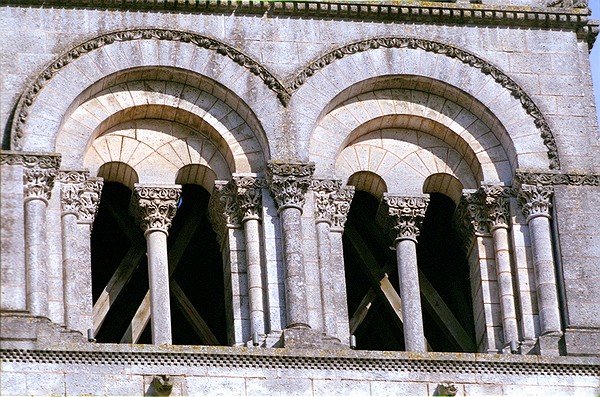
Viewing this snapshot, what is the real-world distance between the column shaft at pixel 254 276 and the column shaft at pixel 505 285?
11.2ft

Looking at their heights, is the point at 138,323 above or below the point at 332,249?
below

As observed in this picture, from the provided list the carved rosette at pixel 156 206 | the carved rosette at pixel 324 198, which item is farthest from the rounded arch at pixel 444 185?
the carved rosette at pixel 156 206

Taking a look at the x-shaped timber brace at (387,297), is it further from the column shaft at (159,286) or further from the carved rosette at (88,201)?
the carved rosette at (88,201)

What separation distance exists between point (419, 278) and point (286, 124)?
3.84 m

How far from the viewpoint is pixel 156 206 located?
41.6 meters

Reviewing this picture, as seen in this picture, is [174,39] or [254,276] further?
[174,39]

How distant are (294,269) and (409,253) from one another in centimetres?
220

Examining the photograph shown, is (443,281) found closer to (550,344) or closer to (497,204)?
(497,204)

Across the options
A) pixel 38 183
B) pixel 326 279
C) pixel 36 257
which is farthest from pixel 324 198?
pixel 36 257

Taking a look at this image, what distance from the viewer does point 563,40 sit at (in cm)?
4366

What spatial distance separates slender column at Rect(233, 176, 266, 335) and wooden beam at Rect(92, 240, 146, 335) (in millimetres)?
2297

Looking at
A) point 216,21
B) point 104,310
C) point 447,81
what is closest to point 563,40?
point 447,81

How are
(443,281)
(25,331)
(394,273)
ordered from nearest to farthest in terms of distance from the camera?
(25,331)
(394,273)
(443,281)

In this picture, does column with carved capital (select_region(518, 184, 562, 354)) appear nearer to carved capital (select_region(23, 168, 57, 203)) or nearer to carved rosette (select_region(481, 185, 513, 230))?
carved rosette (select_region(481, 185, 513, 230))
